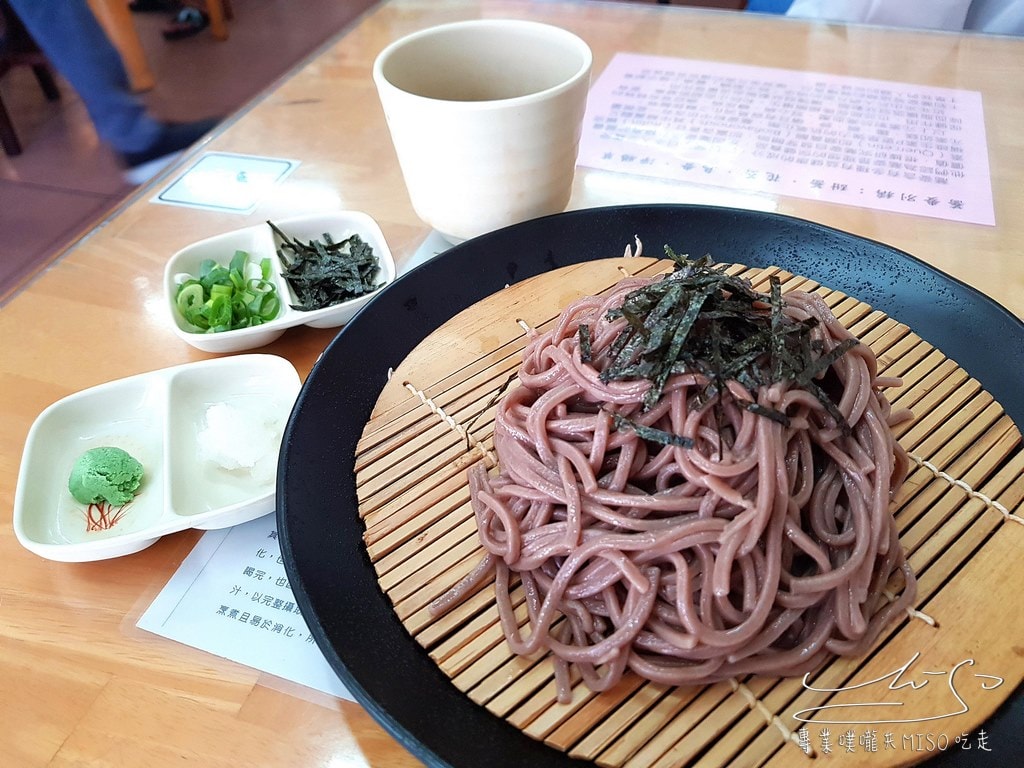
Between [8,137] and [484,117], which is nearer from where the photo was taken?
[484,117]

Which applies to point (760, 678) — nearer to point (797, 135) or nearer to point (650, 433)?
point (650, 433)

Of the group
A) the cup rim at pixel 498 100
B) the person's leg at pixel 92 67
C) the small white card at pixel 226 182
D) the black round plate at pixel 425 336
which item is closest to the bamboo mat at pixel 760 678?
the black round plate at pixel 425 336

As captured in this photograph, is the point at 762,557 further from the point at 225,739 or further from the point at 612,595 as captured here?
the point at 225,739

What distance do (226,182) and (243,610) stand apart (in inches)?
62.3

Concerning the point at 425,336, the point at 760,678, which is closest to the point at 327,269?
the point at 425,336

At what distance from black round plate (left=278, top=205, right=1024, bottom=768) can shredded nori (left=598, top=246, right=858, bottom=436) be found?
0.40 metres

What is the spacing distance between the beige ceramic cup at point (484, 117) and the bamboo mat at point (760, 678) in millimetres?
→ 388

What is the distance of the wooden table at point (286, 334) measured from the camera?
42.1 inches

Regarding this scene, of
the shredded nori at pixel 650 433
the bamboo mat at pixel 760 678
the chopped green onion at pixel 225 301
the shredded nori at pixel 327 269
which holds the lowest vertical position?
the chopped green onion at pixel 225 301

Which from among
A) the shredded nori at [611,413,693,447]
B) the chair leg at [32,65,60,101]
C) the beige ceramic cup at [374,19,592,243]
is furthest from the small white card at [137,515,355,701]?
the chair leg at [32,65,60,101]

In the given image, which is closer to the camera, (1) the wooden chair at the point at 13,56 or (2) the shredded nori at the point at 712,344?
(2) the shredded nori at the point at 712,344

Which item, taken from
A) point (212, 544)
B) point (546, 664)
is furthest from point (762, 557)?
point (212, 544)

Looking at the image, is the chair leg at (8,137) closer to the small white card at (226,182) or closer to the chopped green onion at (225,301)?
the small white card at (226,182)

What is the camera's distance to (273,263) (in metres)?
1.82
